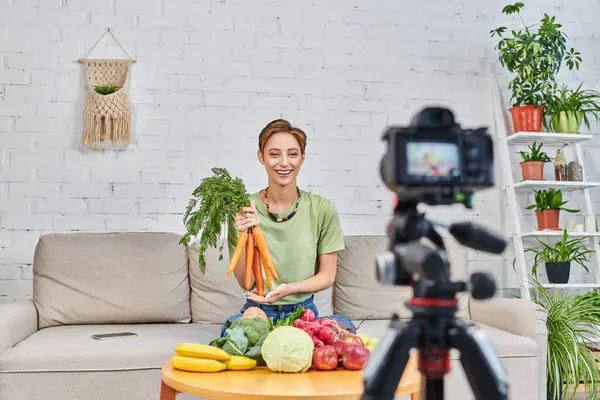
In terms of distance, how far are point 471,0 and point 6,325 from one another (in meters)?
2.94

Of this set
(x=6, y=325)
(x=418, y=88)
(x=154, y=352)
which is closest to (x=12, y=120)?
(x=6, y=325)

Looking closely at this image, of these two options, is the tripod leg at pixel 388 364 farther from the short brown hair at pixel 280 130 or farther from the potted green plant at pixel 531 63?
the potted green plant at pixel 531 63

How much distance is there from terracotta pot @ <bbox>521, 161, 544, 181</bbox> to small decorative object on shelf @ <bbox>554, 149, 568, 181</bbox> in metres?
0.10

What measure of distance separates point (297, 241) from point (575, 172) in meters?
1.87

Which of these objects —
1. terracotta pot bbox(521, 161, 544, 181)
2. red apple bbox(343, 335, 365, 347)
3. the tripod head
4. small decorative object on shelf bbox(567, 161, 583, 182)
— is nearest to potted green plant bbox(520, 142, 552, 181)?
terracotta pot bbox(521, 161, 544, 181)

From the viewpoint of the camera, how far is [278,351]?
1756 mm

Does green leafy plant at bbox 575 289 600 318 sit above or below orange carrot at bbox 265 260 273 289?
below

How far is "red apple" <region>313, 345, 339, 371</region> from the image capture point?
5.90ft

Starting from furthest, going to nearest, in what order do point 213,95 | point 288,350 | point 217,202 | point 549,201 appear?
point 549,201, point 213,95, point 217,202, point 288,350

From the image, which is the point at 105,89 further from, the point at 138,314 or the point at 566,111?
the point at 566,111

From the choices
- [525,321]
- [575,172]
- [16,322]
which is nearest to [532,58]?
[575,172]

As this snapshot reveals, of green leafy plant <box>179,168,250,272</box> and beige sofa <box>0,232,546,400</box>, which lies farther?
beige sofa <box>0,232,546,400</box>

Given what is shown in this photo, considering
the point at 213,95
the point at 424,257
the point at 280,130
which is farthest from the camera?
the point at 213,95

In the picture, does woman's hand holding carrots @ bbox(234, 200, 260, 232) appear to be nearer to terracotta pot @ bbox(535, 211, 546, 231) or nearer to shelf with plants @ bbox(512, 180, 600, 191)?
shelf with plants @ bbox(512, 180, 600, 191)
